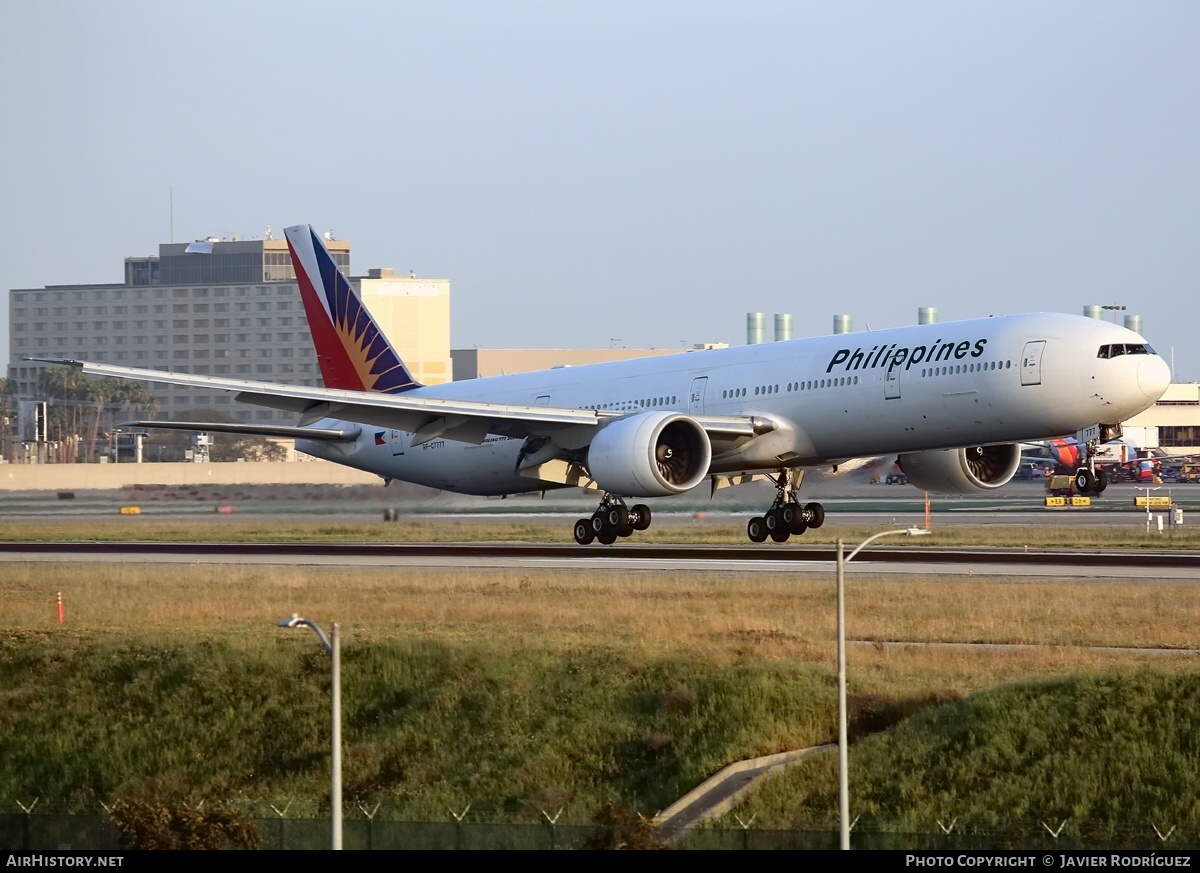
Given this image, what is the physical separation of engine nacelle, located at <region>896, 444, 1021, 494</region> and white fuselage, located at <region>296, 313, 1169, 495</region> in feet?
12.6

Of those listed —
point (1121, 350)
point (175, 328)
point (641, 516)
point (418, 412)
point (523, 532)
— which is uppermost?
point (175, 328)

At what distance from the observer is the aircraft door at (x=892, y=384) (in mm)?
40719

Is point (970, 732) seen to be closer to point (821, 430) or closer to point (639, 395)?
point (821, 430)

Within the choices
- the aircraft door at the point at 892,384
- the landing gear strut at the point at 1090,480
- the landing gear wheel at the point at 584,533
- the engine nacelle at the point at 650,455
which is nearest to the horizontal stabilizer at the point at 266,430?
the landing gear wheel at the point at 584,533

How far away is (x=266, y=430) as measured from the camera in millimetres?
49562

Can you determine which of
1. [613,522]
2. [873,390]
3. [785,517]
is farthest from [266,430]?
[873,390]

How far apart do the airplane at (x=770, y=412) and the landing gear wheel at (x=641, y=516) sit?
65mm

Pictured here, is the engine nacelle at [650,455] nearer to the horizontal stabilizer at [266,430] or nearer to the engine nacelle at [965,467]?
the engine nacelle at [965,467]

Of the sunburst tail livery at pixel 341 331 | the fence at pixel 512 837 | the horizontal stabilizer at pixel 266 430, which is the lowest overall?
the fence at pixel 512 837

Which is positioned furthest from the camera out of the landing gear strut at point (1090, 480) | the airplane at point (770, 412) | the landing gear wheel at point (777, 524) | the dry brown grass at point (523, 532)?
the dry brown grass at point (523, 532)

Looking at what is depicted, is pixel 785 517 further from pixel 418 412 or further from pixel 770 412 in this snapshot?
pixel 418 412

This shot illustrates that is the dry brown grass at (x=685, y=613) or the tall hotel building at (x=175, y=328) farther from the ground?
the tall hotel building at (x=175, y=328)

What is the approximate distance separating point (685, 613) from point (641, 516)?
11.0 m
